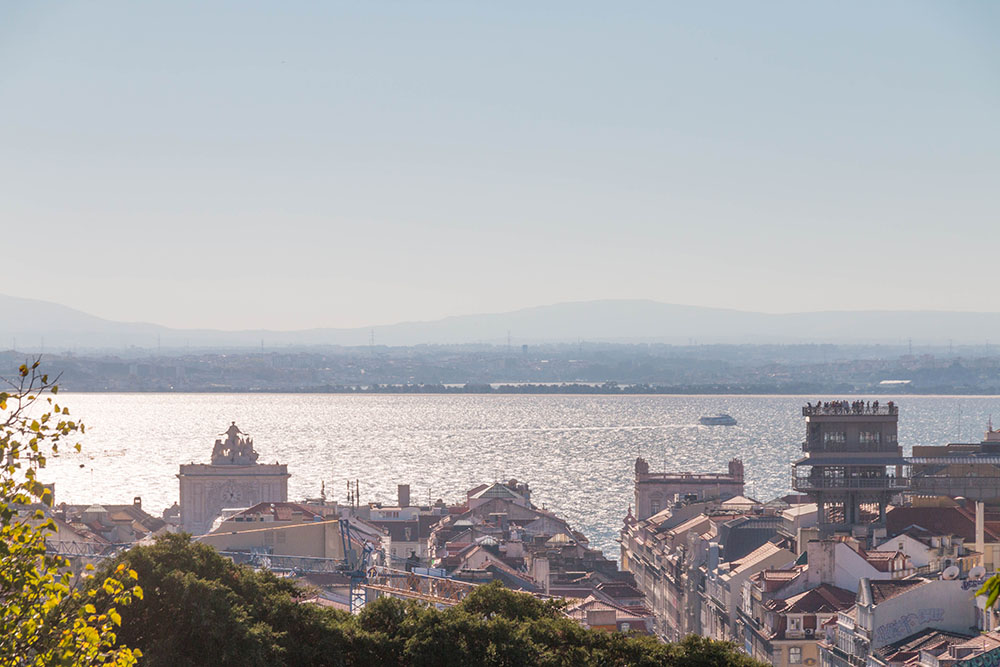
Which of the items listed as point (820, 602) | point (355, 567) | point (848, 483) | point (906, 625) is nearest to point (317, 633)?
point (906, 625)

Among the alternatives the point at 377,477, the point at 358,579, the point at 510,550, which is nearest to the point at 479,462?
the point at 377,477

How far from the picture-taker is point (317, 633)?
27.1 metres

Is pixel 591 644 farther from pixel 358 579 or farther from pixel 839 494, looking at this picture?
pixel 839 494

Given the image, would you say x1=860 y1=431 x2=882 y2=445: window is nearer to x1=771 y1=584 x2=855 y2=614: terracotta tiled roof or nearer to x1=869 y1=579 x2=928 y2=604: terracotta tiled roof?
x1=771 y1=584 x2=855 y2=614: terracotta tiled roof

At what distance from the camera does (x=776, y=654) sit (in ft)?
159

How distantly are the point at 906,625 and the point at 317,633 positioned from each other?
62.7 feet

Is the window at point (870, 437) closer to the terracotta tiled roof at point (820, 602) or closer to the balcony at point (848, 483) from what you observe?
the balcony at point (848, 483)

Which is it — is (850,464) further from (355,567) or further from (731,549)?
(355,567)

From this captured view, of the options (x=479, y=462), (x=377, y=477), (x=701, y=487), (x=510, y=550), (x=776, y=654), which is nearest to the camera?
(x=776, y=654)

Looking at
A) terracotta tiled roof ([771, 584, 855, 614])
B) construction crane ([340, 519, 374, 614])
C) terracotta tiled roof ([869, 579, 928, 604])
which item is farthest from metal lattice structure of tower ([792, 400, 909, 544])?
terracotta tiled roof ([869, 579, 928, 604])

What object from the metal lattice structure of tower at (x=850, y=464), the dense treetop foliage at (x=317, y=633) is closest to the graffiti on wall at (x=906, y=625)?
the dense treetop foliage at (x=317, y=633)

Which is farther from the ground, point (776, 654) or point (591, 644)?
point (591, 644)

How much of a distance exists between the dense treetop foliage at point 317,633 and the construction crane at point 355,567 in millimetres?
14507

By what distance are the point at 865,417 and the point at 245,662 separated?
155ft
